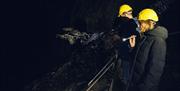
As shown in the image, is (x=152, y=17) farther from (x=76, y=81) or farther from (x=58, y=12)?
(x=58, y=12)

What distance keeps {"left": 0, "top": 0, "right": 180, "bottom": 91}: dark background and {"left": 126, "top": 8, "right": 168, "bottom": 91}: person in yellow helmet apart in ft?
11.7

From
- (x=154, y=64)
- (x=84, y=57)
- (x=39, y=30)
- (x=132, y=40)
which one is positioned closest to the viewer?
(x=154, y=64)

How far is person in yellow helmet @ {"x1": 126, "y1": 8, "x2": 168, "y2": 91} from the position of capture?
16.6ft

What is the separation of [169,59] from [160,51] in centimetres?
362

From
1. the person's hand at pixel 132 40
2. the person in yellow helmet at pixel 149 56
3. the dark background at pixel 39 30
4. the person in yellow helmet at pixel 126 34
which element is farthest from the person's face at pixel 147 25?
the dark background at pixel 39 30

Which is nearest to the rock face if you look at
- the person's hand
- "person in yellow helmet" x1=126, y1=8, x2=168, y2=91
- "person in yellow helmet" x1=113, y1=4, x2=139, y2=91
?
"person in yellow helmet" x1=113, y1=4, x2=139, y2=91

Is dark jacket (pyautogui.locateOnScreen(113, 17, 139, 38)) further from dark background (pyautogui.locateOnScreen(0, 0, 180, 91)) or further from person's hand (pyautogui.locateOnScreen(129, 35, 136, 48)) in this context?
dark background (pyautogui.locateOnScreen(0, 0, 180, 91))

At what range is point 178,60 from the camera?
27.9ft

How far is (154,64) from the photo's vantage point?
5.06 metres

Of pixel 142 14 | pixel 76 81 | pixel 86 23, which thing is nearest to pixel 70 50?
pixel 86 23

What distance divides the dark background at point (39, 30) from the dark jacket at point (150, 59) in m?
3.62

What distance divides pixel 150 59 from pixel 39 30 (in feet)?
17.9

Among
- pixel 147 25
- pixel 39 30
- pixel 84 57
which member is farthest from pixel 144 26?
pixel 39 30

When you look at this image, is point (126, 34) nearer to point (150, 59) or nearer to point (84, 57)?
point (150, 59)
